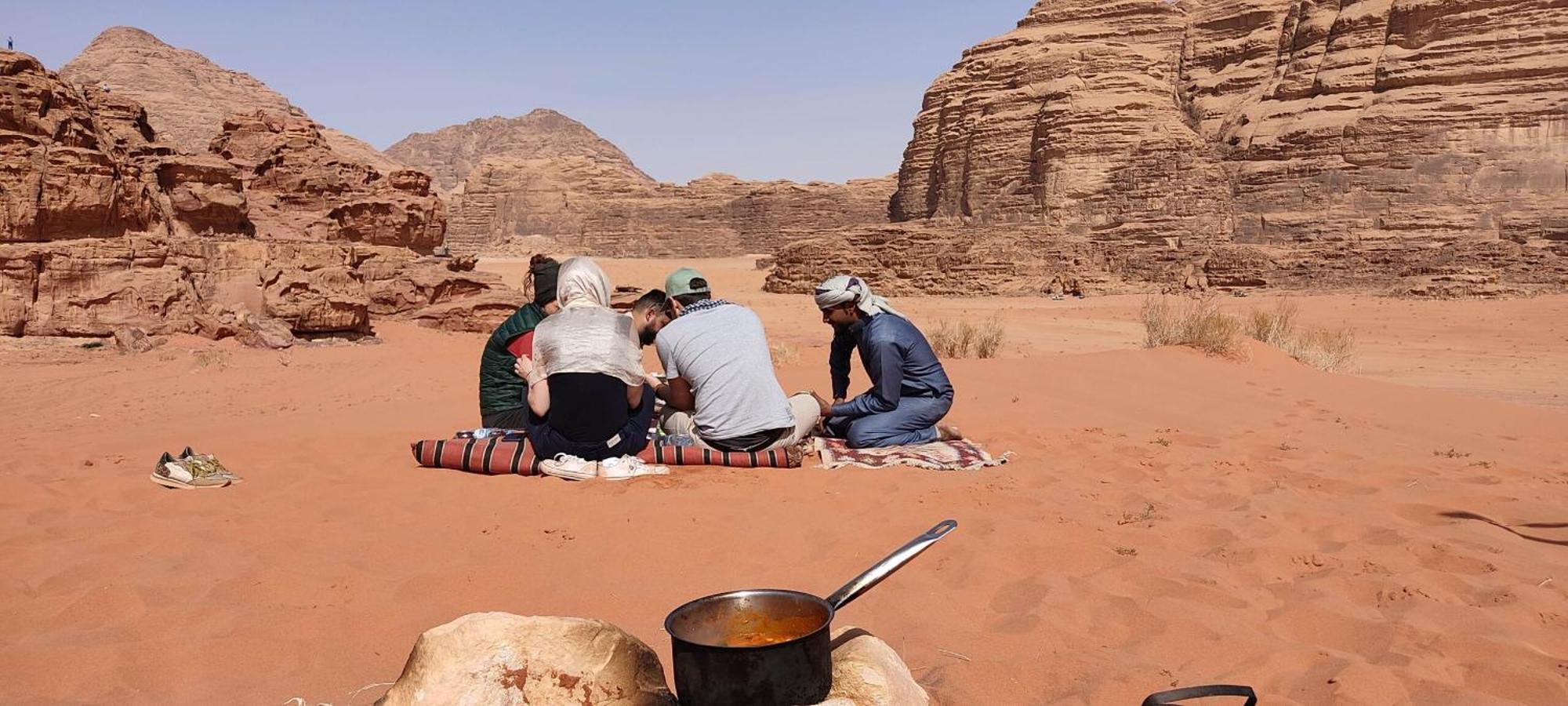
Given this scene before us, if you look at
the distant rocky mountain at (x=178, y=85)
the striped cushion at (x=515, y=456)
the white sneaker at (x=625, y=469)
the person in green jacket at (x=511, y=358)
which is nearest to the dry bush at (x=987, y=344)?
the striped cushion at (x=515, y=456)

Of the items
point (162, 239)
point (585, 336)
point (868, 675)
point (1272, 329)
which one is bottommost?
point (1272, 329)

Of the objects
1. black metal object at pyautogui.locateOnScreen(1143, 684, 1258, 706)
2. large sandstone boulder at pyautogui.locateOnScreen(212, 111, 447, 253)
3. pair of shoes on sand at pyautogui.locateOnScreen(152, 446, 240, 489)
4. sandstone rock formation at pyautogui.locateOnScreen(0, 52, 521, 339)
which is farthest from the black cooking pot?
large sandstone boulder at pyautogui.locateOnScreen(212, 111, 447, 253)

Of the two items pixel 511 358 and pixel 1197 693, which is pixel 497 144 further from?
pixel 1197 693

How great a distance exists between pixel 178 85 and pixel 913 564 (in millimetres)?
71925

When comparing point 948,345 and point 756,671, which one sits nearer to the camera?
point 756,671

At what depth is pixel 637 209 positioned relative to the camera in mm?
60312

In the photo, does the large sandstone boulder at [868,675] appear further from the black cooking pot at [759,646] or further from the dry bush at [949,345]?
the dry bush at [949,345]

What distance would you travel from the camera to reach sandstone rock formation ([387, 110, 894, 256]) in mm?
58188

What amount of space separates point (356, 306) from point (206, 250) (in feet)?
6.36

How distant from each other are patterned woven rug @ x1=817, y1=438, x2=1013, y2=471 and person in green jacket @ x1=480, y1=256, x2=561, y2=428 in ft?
5.50

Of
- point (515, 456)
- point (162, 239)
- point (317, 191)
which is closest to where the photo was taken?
point (515, 456)

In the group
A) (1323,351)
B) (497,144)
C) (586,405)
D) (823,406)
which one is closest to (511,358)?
(586,405)

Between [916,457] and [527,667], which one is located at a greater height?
[527,667]

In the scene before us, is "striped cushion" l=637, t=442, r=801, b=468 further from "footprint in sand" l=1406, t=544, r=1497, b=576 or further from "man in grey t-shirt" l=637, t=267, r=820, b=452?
"footprint in sand" l=1406, t=544, r=1497, b=576
